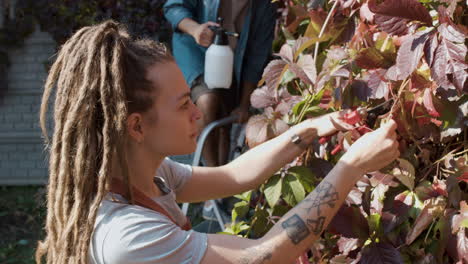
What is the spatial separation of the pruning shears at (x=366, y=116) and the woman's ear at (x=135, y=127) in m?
0.45

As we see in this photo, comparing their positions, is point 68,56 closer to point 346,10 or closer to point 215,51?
point 346,10

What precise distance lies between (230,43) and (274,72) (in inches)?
62.2

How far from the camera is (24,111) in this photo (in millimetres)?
6066

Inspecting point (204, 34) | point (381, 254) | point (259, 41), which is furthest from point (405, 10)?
point (259, 41)

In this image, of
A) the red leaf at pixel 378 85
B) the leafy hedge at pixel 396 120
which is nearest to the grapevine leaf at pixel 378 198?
the leafy hedge at pixel 396 120

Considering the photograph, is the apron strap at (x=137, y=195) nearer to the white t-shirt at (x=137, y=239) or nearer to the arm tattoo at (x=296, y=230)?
the white t-shirt at (x=137, y=239)

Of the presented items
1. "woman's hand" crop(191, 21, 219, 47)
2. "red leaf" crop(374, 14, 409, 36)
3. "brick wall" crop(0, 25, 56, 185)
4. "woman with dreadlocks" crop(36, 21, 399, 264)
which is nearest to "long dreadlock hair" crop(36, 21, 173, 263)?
"woman with dreadlocks" crop(36, 21, 399, 264)

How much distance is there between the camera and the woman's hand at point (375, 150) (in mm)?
1356

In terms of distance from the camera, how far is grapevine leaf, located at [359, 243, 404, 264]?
1385mm

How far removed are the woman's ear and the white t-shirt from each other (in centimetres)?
13

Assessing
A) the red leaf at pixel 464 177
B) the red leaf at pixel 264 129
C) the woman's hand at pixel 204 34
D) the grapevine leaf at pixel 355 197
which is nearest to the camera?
the red leaf at pixel 464 177

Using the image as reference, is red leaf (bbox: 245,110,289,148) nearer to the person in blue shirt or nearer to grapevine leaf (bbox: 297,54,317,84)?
grapevine leaf (bbox: 297,54,317,84)

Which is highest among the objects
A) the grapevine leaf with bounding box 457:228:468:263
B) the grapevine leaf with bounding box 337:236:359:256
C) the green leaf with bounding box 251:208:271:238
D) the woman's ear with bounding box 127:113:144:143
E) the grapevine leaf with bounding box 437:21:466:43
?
the grapevine leaf with bounding box 437:21:466:43

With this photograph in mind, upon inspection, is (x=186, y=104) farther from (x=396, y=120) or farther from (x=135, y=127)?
(x=396, y=120)
